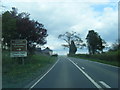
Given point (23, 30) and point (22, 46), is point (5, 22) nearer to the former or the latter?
point (22, 46)

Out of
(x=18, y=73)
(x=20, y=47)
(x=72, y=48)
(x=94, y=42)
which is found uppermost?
(x=94, y=42)

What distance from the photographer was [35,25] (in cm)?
3522

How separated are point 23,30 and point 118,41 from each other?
5412 centimetres

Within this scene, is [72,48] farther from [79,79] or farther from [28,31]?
→ [79,79]

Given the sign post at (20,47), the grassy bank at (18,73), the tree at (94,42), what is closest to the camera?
the grassy bank at (18,73)

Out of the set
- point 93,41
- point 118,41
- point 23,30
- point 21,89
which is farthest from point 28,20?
point 93,41

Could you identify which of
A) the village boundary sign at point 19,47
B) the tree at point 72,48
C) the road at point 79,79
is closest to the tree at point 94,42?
the tree at point 72,48

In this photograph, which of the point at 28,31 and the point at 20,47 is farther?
the point at 28,31

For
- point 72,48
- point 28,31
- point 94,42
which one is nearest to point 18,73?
point 28,31

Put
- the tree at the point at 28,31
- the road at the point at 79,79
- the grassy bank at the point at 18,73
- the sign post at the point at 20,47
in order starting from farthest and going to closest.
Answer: the tree at the point at 28,31 < the sign post at the point at 20,47 < the grassy bank at the point at 18,73 < the road at the point at 79,79

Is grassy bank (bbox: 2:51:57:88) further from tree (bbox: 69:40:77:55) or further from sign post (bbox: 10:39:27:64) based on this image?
tree (bbox: 69:40:77:55)

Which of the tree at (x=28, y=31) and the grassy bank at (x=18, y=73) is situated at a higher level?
the tree at (x=28, y=31)

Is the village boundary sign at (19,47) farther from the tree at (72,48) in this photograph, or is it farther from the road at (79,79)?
the tree at (72,48)

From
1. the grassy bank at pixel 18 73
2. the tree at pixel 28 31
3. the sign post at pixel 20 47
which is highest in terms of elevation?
the tree at pixel 28 31
